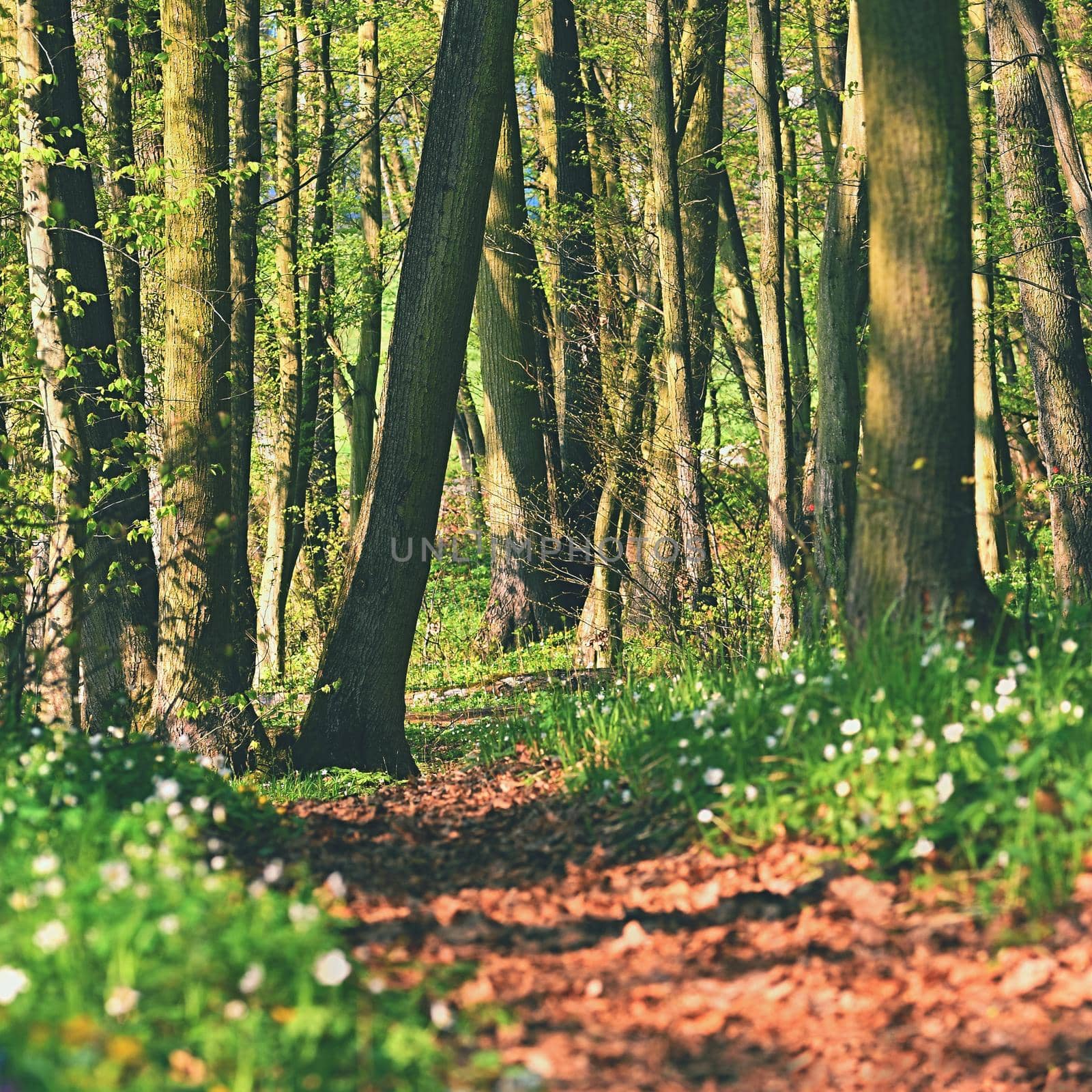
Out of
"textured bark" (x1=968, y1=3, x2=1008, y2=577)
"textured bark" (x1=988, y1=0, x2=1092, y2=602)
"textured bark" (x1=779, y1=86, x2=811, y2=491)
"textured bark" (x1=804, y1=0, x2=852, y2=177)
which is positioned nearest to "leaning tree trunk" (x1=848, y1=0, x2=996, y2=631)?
"textured bark" (x1=988, y1=0, x2=1092, y2=602)

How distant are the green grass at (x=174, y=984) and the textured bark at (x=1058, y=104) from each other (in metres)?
9.61

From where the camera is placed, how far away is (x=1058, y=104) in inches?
423

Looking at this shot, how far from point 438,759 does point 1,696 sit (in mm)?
3923

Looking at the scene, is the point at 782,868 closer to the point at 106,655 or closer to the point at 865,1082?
the point at 865,1082

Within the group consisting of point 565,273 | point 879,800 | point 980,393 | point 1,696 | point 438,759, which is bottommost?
point 438,759

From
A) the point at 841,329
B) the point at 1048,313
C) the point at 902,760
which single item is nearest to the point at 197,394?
the point at 841,329

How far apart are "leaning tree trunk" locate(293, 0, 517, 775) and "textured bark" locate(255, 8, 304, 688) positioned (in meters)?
7.65

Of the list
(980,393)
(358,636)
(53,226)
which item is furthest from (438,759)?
(980,393)

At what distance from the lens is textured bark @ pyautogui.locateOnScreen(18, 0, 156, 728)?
7.63m

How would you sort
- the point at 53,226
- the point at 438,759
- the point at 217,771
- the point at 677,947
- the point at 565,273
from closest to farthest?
1. the point at 677,947
2. the point at 217,771
3. the point at 53,226
4. the point at 438,759
5. the point at 565,273

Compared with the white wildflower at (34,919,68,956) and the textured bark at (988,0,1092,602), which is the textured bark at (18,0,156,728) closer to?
the white wildflower at (34,919,68,956)

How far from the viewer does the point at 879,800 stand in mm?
4297

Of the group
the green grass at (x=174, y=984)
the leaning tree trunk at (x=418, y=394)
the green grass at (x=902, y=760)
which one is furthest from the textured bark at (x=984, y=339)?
the green grass at (x=174, y=984)

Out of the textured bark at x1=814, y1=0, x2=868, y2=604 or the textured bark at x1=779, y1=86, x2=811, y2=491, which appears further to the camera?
the textured bark at x1=779, y1=86, x2=811, y2=491
